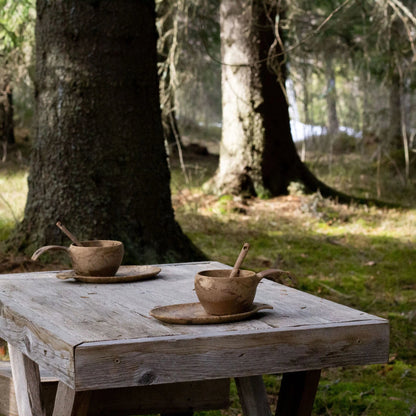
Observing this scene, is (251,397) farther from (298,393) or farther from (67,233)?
(67,233)

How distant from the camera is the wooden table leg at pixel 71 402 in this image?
2211 millimetres

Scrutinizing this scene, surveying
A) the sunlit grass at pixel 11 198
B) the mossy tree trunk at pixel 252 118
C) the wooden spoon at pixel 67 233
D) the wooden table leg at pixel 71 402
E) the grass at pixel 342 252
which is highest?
the mossy tree trunk at pixel 252 118

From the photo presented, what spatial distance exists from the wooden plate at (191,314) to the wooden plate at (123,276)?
60 cm

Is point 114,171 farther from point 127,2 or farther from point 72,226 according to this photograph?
point 127,2

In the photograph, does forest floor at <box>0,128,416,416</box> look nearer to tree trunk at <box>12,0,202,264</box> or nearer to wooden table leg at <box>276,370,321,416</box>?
tree trunk at <box>12,0,202,264</box>

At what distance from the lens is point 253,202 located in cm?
1027

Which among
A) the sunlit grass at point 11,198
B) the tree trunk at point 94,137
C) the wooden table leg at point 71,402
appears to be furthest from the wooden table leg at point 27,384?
the sunlit grass at point 11,198

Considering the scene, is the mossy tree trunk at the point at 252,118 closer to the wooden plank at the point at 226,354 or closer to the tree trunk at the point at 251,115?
the tree trunk at the point at 251,115

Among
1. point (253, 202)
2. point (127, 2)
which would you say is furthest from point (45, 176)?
point (253, 202)

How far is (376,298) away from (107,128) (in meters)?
2.78

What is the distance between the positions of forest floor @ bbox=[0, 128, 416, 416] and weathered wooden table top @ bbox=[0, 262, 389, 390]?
186 centimetres

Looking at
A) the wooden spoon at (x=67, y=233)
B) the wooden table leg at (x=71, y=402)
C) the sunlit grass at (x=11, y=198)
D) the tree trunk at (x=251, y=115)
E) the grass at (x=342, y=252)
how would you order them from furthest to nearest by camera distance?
the tree trunk at (x=251, y=115), the sunlit grass at (x=11, y=198), the grass at (x=342, y=252), the wooden spoon at (x=67, y=233), the wooden table leg at (x=71, y=402)

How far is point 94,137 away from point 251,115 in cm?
500

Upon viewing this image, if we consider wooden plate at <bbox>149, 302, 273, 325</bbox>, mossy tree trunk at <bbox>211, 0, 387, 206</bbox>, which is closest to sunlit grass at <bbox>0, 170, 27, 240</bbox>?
mossy tree trunk at <bbox>211, 0, 387, 206</bbox>
